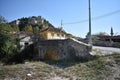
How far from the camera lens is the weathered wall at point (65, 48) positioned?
59.2ft

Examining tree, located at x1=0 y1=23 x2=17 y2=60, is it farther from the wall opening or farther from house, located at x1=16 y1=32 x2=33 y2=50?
the wall opening

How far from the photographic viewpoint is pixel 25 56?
3098 cm

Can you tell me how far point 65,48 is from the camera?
834 inches

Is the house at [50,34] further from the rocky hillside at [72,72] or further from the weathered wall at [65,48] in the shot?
the rocky hillside at [72,72]

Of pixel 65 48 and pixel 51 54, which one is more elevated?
pixel 65 48

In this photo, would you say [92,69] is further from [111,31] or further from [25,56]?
[111,31]

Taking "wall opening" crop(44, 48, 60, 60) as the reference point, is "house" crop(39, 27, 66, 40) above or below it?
above

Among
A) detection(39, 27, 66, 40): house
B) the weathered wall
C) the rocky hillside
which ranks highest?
detection(39, 27, 66, 40): house

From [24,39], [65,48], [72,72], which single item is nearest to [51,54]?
[65,48]

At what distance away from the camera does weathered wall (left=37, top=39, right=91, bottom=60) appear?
18.0 metres

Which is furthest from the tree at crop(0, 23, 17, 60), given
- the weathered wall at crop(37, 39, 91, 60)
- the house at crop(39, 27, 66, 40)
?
the house at crop(39, 27, 66, 40)

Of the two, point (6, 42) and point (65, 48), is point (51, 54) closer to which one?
point (65, 48)

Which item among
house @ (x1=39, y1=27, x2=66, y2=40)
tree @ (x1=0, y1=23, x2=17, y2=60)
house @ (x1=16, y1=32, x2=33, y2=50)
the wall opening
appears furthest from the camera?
house @ (x1=39, y1=27, x2=66, y2=40)

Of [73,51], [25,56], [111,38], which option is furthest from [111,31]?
[73,51]
